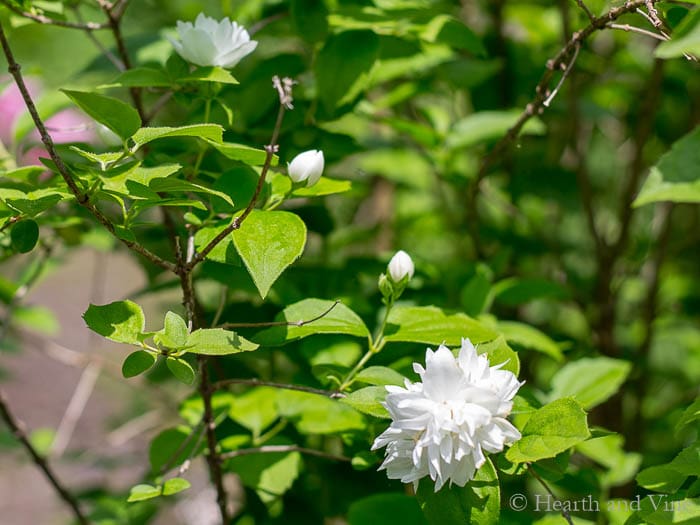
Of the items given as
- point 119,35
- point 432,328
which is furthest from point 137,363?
point 119,35

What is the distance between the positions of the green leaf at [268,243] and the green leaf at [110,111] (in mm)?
114

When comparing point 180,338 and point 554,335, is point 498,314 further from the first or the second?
point 180,338

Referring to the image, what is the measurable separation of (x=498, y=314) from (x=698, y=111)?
50cm

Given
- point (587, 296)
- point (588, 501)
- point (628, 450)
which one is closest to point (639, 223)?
point (587, 296)

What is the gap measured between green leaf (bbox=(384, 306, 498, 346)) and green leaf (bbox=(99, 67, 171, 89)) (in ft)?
0.96

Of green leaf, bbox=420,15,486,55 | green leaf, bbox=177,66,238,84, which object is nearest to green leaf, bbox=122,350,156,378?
green leaf, bbox=177,66,238,84

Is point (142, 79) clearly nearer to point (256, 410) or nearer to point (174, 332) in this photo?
point (174, 332)

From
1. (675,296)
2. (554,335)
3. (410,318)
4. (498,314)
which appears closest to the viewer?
(410,318)

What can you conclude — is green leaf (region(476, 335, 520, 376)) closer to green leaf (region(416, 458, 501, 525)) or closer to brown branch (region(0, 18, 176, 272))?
green leaf (region(416, 458, 501, 525))

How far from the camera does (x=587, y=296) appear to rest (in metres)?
1.37

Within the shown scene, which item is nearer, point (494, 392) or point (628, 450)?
point (494, 392)

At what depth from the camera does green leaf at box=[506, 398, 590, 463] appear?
554 millimetres

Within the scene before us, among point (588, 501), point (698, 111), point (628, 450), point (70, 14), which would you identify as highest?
point (70, 14)

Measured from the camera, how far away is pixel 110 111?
59cm
